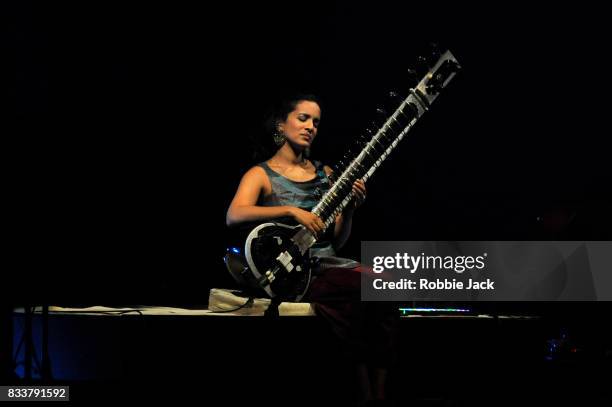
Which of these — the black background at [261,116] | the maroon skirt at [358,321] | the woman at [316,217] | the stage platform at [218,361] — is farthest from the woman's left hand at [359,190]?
the black background at [261,116]

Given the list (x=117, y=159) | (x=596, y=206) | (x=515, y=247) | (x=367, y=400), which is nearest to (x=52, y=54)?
(x=117, y=159)

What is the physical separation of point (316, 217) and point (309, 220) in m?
0.05

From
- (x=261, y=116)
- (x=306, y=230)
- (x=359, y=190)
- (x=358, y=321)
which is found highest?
(x=261, y=116)

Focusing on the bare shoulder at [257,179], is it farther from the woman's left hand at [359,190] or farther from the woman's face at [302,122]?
the woman's left hand at [359,190]

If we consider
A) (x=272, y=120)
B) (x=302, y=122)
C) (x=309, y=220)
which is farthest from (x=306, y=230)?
(x=272, y=120)

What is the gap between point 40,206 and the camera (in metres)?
2.97

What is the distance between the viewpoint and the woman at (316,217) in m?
2.96

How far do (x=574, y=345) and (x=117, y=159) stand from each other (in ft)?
7.75

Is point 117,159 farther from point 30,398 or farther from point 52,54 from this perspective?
point 30,398

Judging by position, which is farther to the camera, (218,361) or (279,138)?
(279,138)

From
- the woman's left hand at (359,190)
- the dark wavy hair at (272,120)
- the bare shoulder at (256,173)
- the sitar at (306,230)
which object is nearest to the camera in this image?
the sitar at (306,230)

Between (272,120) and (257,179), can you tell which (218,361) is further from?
(272,120)

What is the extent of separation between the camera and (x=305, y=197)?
→ 138 inches

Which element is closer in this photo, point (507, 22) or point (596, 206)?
point (596, 206)
